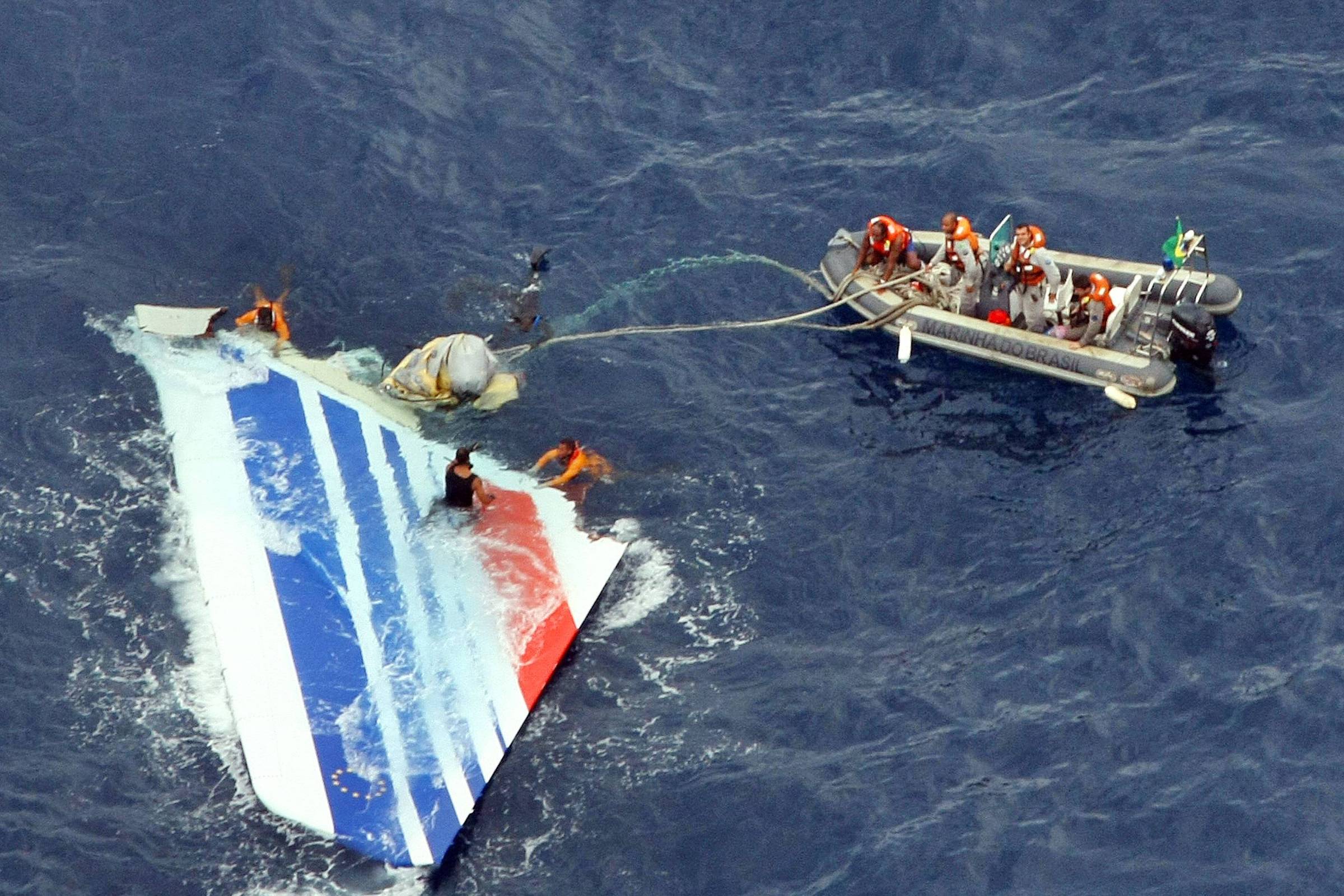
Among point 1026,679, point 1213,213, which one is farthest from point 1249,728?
point 1213,213

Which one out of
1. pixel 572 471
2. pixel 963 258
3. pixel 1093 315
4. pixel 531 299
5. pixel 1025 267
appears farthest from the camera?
pixel 531 299

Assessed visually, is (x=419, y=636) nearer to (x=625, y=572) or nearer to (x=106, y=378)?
(x=625, y=572)

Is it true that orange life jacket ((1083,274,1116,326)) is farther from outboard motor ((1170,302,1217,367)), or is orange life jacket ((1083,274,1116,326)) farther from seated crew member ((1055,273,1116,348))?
outboard motor ((1170,302,1217,367))

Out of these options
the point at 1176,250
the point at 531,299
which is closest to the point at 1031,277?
the point at 1176,250

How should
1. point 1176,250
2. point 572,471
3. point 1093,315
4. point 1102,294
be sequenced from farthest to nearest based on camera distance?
point 1176,250, point 1093,315, point 1102,294, point 572,471

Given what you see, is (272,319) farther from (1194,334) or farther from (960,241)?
(1194,334)

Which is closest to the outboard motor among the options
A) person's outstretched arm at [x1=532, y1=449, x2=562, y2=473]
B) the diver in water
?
person's outstretched arm at [x1=532, y1=449, x2=562, y2=473]

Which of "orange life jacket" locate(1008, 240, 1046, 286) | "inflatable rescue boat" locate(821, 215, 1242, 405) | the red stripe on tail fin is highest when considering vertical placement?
"orange life jacket" locate(1008, 240, 1046, 286)

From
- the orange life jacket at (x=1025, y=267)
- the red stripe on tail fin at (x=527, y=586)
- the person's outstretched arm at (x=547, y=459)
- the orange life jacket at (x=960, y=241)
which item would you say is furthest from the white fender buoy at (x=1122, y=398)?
the red stripe on tail fin at (x=527, y=586)
